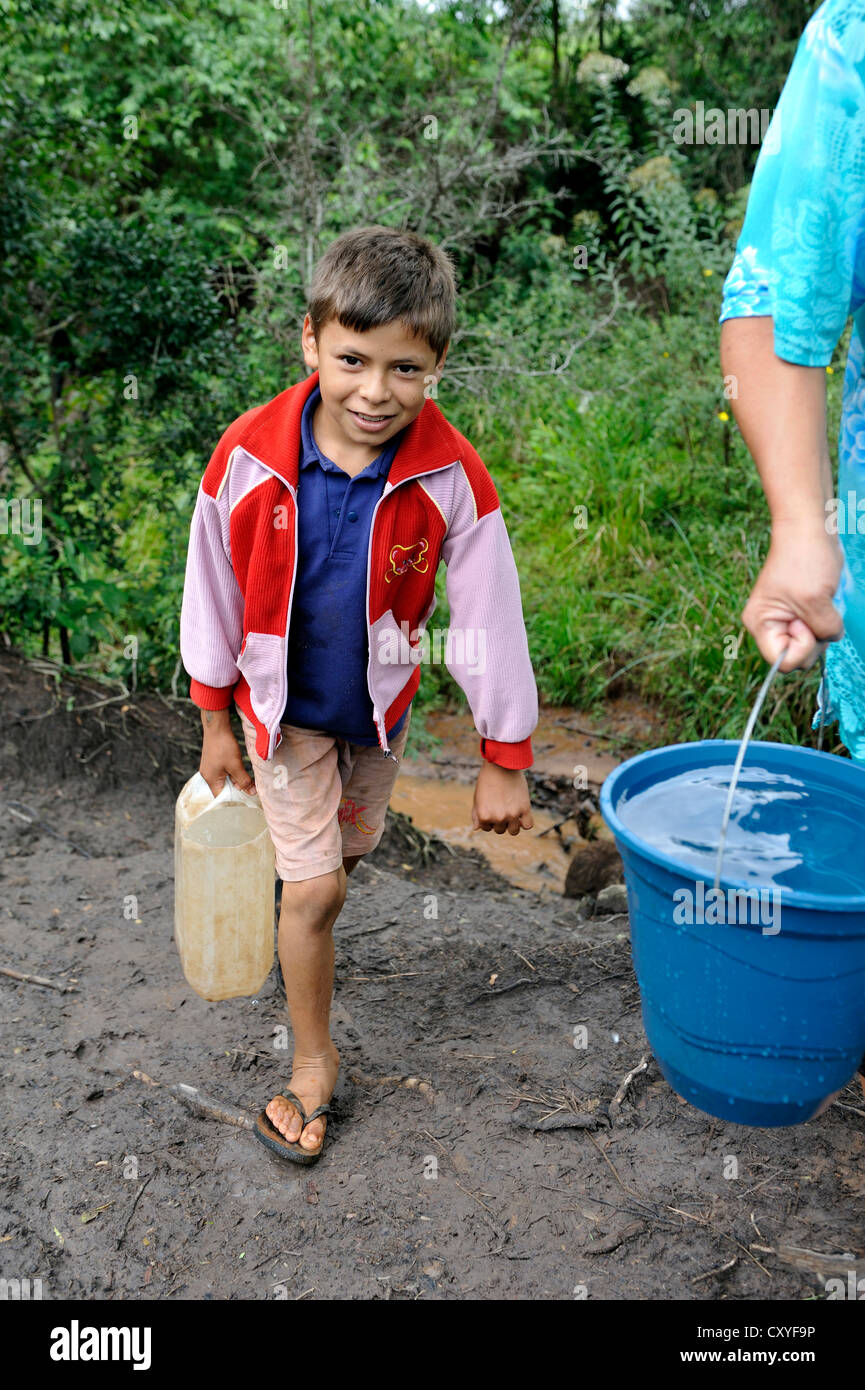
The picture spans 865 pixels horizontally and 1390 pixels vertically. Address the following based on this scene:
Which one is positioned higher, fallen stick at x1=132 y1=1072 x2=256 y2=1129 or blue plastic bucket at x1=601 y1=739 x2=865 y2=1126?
blue plastic bucket at x1=601 y1=739 x2=865 y2=1126

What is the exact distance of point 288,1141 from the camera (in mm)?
2281

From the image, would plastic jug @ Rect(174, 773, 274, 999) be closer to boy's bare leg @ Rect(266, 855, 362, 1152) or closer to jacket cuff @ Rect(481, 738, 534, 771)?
boy's bare leg @ Rect(266, 855, 362, 1152)

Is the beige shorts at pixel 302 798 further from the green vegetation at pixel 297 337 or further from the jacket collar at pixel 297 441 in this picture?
the green vegetation at pixel 297 337

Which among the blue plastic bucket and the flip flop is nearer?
the blue plastic bucket

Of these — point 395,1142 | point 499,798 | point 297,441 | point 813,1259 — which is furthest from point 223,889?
point 813,1259

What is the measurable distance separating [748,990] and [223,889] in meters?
1.79

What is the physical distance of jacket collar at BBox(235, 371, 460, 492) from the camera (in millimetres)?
2115

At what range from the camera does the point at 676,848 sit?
1.70 meters

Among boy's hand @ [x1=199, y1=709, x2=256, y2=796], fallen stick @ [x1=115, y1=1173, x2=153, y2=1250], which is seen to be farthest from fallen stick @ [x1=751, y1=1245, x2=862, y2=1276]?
boy's hand @ [x1=199, y1=709, x2=256, y2=796]

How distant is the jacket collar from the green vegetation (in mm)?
2194

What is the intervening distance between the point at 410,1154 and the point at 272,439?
4.98 ft

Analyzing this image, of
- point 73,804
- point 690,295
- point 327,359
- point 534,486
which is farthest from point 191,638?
point 690,295

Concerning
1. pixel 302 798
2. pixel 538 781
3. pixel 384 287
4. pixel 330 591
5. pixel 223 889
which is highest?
pixel 384 287

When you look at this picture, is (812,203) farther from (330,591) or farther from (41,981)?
(41,981)
